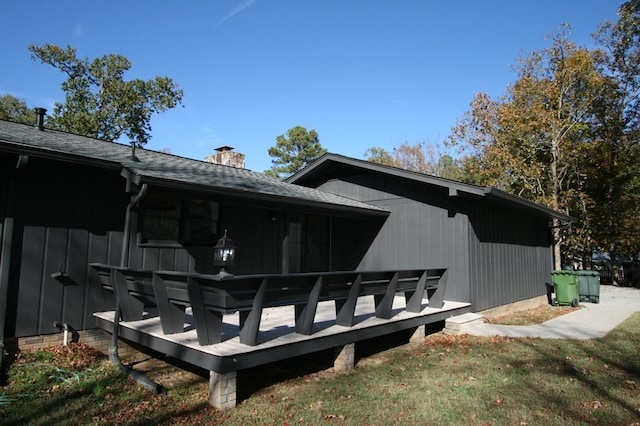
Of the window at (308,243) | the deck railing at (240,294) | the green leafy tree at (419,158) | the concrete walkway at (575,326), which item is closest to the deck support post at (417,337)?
the deck railing at (240,294)

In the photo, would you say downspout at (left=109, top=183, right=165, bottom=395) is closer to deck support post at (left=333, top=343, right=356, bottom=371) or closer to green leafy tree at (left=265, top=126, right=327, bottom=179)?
deck support post at (left=333, top=343, right=356, bottom=371)

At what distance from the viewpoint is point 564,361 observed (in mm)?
5703

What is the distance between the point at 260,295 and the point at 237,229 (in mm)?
4214

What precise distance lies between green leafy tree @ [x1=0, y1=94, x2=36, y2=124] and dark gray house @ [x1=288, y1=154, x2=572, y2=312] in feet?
90.5

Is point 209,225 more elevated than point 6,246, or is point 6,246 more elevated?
point 209,225

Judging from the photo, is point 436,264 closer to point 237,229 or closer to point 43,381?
point 237,229

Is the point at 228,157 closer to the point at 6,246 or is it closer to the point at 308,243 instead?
the point at 308,243

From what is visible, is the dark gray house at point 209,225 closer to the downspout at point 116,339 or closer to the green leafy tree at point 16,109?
the downspout at point 116,339

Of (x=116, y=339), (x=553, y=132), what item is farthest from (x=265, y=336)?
(x=553, y=132)

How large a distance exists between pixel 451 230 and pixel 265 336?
5549mm

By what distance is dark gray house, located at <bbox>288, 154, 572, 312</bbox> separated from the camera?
8.69 metres

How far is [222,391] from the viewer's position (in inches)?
158

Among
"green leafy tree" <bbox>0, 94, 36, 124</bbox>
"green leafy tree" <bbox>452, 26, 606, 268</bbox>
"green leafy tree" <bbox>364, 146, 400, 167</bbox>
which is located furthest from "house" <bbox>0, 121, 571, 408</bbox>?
"green leafy tree" <bbox>364, 146, 400, 167</bbox>

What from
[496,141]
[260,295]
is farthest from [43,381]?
[496,141]
